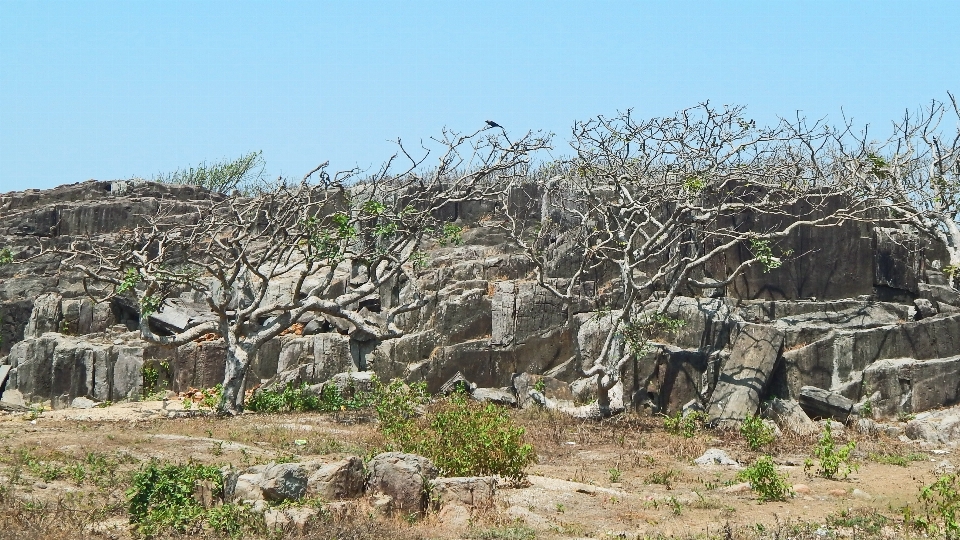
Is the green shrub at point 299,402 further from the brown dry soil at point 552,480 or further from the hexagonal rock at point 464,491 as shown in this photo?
the hexagonal rock at point 464,491

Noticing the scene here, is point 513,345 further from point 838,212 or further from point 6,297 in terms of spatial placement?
point 6,297

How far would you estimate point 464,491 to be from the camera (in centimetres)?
1024

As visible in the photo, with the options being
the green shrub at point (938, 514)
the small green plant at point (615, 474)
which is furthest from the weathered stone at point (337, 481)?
the green shrub at point (938, 514)

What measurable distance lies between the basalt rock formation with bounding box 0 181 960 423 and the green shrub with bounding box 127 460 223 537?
434 inches

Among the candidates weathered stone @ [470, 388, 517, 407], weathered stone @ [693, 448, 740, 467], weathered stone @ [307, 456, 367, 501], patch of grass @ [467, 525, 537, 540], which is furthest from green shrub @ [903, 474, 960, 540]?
weathered stone @ [470, 388, 517, 407]

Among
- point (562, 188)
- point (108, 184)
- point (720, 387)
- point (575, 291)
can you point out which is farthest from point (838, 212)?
point (108, 184)

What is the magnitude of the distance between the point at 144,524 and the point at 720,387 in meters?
13.4

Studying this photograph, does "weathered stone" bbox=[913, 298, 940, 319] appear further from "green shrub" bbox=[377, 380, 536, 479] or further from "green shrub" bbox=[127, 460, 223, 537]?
"green shrub" bbox=[127, 460, 223, 537]

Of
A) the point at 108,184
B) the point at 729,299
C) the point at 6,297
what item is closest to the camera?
the point at 729,299

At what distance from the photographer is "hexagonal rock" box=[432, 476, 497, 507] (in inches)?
401

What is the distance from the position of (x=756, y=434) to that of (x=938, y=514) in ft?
→ 17.7

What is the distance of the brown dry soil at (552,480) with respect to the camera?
9.49m

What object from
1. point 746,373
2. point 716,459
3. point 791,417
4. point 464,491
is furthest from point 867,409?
point 464,491

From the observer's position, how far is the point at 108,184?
41.2 metres
